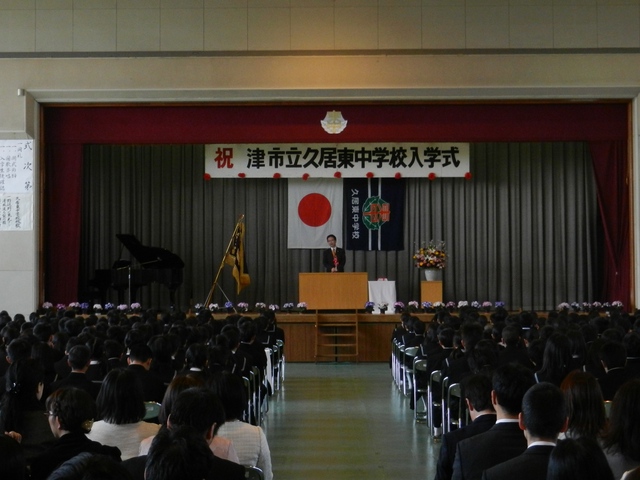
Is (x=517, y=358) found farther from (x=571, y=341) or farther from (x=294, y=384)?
(x=294, y=384)

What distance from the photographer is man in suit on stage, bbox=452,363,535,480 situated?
337 centimetres

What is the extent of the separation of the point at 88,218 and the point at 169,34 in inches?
215

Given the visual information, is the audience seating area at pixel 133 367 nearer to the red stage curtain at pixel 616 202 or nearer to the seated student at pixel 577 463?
the seated student at pixel 577 463

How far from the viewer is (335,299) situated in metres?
13.5

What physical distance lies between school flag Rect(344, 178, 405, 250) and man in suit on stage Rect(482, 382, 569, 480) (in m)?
14.8

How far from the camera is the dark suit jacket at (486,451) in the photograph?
3.36 metres

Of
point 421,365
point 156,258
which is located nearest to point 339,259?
point 156,258

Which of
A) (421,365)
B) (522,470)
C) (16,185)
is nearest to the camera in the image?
(522,470)

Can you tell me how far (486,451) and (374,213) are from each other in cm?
1464

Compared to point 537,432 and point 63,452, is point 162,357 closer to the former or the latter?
point 63,452

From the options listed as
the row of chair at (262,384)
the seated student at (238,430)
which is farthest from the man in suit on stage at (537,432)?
the row of chair at (262,384)

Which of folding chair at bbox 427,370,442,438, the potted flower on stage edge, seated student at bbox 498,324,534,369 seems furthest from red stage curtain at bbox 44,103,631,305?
seated student at bbox 498,324,534,369

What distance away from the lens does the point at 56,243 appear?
1472 cm

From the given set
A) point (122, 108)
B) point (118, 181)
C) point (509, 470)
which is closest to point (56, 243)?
point (122, 108)
